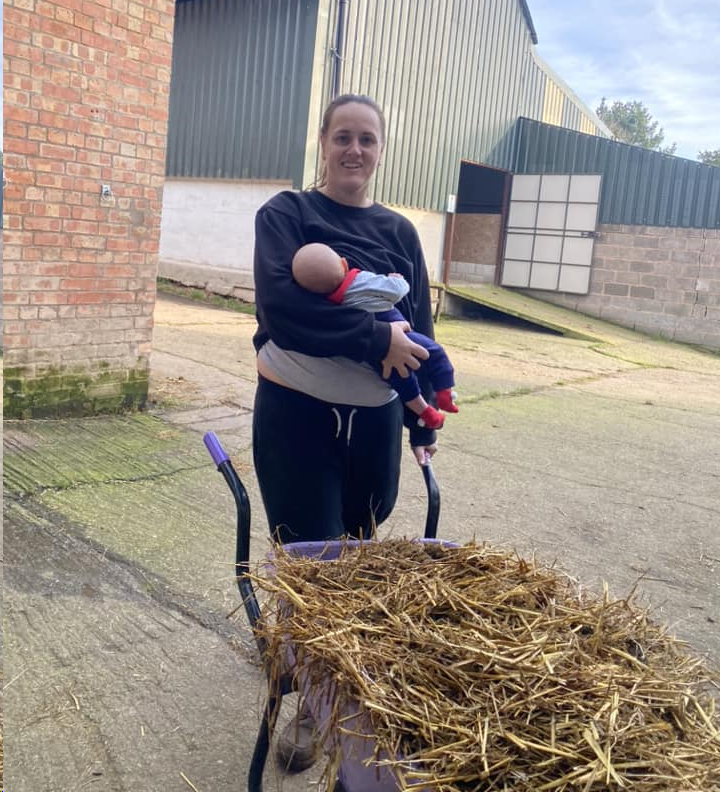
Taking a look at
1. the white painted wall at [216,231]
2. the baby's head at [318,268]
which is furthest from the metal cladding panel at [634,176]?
the baby's head at [318,268]

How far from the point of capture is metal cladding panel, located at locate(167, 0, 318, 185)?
10328 mm

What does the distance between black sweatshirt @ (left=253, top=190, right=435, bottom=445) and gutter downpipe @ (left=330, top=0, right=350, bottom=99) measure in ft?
29.1

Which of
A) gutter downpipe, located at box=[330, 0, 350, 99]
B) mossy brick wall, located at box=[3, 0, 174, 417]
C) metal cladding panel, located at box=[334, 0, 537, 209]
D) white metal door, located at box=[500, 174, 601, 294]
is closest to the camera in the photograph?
mossy brick wall, located at box=[3, 0, 174, 417]

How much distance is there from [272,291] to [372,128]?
58cm

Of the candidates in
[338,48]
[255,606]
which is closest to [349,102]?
[255,606]

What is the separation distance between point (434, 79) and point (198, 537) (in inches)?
416

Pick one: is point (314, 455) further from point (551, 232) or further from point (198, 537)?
point (551, 232)

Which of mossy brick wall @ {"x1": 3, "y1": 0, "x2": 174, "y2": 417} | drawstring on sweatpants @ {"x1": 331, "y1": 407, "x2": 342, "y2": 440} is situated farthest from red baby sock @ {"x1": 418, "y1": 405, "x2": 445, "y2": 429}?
mossy brick wall @ {"x1": 3, "y1": 0, "x2": 174, "y2": 417}

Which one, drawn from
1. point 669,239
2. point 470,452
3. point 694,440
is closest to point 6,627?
point 470,452

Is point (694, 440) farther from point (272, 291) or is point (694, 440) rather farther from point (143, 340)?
point (272, 291)

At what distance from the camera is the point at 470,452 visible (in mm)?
5125

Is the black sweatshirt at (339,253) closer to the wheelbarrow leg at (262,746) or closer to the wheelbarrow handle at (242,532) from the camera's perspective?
the wheelbarrow handle at (242,532)

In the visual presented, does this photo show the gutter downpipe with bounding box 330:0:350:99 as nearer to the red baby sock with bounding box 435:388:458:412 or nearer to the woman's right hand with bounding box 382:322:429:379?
the red baby sock with bounding box 435:388:458:412

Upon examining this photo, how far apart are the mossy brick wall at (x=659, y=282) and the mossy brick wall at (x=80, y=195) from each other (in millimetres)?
9973
